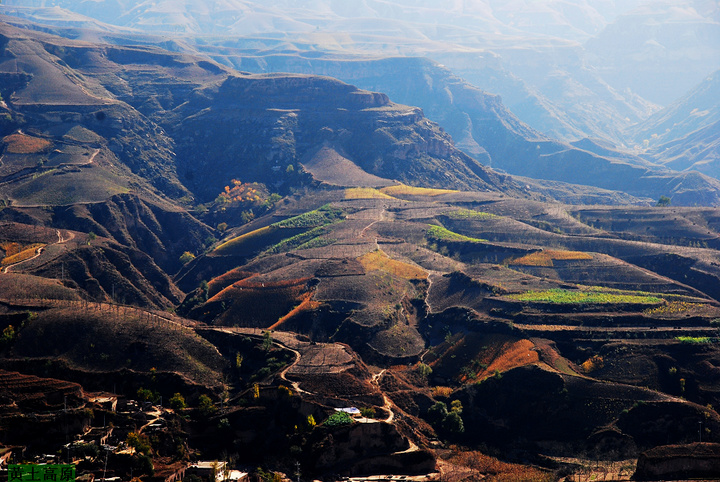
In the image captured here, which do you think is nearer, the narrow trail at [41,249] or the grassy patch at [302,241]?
the narrow trail at [41,249]

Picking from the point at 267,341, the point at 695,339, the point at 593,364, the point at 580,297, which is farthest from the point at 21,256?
the point at 695,339

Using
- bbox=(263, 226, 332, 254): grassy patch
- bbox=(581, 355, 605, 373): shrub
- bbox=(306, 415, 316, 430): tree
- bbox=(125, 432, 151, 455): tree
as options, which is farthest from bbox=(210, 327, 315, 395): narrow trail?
bbox=(263, 226, 332, 254): grassy patch

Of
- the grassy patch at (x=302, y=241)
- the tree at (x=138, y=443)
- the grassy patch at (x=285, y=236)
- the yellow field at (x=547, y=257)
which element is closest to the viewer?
the tree at (x=138, y=443)

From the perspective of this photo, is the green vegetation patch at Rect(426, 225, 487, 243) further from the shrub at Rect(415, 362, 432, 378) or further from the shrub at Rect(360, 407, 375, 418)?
the shrub at Rect(360, 407, 375, 418)

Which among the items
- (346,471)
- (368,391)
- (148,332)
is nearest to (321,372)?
(368,391)

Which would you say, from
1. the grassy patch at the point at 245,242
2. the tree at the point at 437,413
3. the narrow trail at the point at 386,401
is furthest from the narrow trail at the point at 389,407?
the grassy patch at the point at 245,242

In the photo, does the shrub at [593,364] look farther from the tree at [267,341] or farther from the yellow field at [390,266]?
the yellow field at [390,266]

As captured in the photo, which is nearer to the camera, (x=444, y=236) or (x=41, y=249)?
(x=41, y=249)

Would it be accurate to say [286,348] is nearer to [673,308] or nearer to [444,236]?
[673,308]
